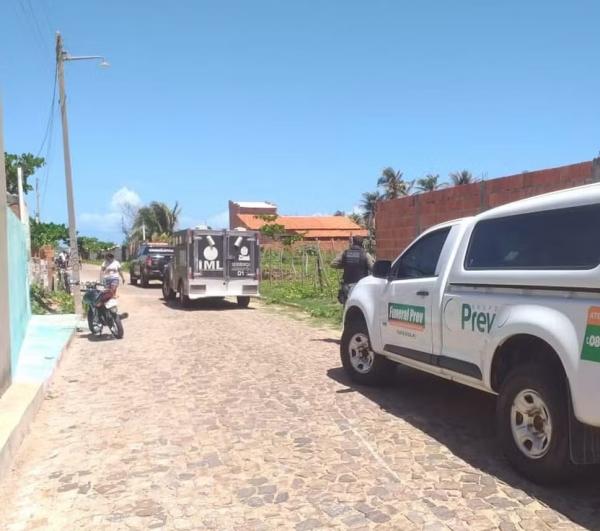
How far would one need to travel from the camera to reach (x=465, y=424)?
5914 mm

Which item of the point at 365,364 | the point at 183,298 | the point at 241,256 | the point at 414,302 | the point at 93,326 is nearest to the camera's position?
the point at 414,302

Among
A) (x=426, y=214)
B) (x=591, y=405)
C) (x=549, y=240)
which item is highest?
(x=426, y=214)

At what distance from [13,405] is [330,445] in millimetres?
3125

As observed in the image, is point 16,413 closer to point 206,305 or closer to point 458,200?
point 458,200

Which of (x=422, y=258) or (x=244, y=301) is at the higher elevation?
(x=422, y=258)

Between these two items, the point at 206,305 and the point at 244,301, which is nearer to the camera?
the point at 244,301

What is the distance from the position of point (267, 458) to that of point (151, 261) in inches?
898

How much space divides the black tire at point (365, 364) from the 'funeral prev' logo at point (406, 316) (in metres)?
0.68

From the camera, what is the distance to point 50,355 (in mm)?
9117

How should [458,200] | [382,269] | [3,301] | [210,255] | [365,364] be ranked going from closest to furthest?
1. [3,301]
2. [382,269]
3. [365,364]
4. [458,200]
5. [210,255]

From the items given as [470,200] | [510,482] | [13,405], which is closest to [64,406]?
[13,405]

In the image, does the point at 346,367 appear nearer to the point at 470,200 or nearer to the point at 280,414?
the point at 280,414

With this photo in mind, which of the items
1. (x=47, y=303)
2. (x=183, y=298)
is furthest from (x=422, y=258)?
(x=47, y=303)

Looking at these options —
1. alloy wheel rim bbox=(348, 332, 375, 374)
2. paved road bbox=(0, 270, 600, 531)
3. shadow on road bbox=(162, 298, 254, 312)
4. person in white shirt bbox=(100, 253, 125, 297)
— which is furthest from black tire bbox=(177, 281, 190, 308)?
alloy wheel rim bbox=(348, 332, 375, 374)
